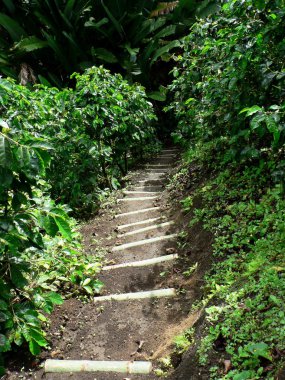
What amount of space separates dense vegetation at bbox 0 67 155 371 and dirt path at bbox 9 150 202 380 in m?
0.21

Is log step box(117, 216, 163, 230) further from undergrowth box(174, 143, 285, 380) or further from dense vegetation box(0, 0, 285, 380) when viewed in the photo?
undergrowth box(174, 143, 285, 380)

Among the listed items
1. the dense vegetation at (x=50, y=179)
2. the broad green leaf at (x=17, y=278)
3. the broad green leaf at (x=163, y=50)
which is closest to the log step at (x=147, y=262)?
the dense vegetation at (x=50, y=179)

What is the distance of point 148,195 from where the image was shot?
226 inches

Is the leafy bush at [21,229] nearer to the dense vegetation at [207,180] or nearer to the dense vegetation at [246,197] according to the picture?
the dense vegetation at [207,180]

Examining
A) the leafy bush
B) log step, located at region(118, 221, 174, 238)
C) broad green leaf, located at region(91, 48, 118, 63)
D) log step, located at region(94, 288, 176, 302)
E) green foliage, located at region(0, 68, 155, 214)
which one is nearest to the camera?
the leafy bush

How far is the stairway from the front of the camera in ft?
7.80

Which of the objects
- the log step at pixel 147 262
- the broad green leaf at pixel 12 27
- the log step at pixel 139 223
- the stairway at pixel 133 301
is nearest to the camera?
the stairway at pixel 133 301

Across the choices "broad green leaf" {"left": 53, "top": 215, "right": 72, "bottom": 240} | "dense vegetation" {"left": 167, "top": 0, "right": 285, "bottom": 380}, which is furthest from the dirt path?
"broad green leaf" {"left": 53, "top": 215, "right": 72, "bottom": 240}

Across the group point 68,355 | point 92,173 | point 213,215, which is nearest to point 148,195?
point 92,173

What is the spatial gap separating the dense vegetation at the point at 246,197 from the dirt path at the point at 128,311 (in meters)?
0.45

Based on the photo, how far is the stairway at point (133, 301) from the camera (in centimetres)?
238

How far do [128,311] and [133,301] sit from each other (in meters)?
0.12

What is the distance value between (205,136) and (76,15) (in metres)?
7.26

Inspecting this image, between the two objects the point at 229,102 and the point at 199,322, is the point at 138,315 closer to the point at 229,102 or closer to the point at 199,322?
the point at 199,322
